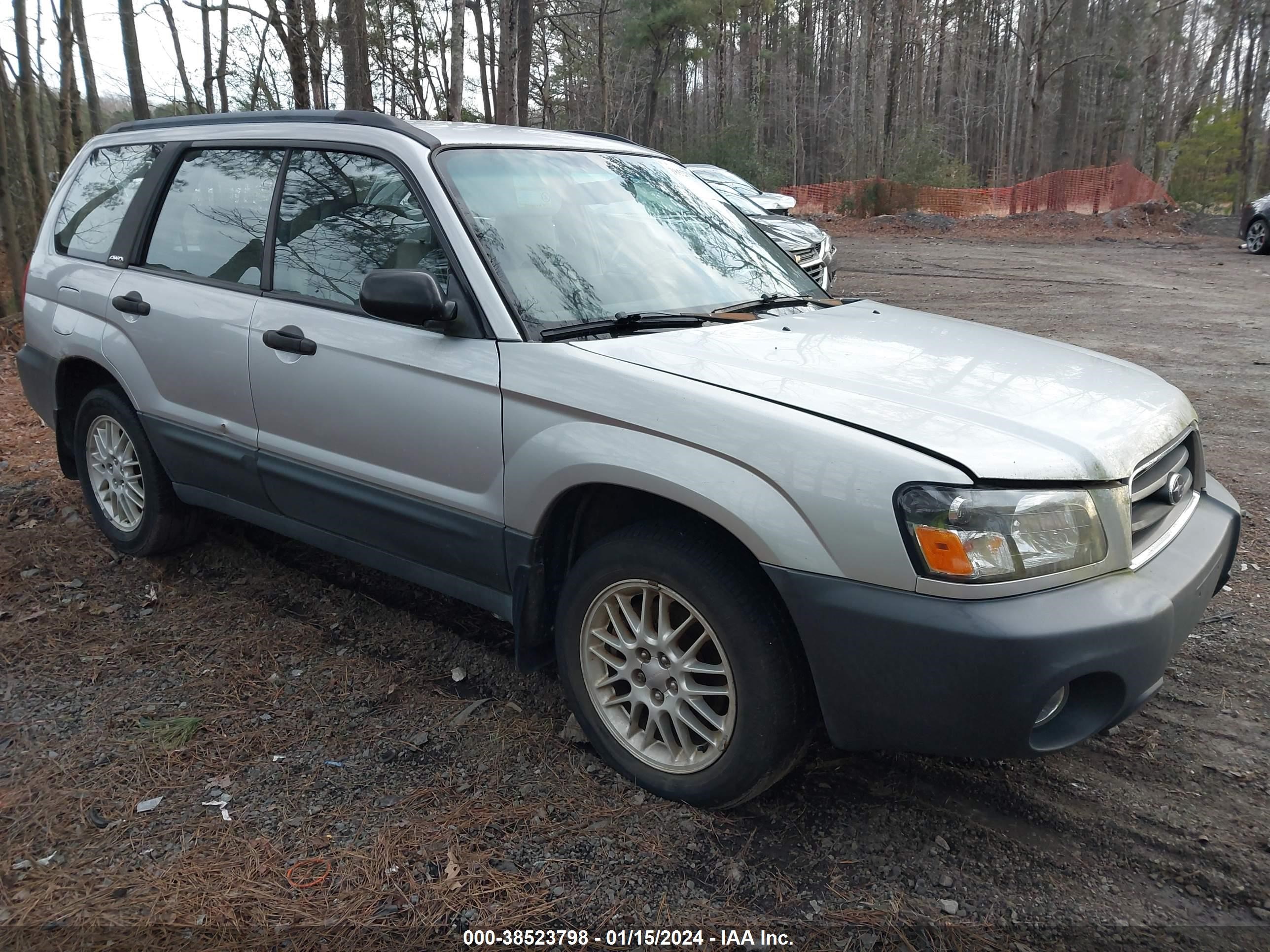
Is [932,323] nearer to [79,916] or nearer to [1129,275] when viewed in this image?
[79,916]

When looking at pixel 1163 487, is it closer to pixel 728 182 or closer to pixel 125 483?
pixel 125 483

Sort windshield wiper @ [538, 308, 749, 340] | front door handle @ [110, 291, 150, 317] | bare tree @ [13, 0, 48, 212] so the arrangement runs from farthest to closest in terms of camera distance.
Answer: bare tree @ [13, 0, 48, 212], front door handle @ [110, 291, 150, 317], windshield wiper @ [538, 308, 749, 340]

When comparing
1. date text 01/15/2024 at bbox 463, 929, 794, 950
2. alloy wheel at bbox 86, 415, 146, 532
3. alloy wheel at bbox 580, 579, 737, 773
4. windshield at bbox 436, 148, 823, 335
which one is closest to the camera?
date text 01/15/2024 at bbox 463, 929, 794, 950

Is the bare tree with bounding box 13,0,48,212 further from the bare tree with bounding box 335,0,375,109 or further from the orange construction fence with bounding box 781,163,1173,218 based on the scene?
the orange construction fence with bounding box 781,163,1173,218

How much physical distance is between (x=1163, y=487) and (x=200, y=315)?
344 cm

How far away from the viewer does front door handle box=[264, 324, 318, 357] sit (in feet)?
11.1

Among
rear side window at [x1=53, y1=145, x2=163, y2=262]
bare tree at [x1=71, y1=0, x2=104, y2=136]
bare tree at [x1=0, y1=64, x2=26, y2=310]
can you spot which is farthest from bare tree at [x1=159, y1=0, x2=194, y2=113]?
rear side window at [x1=53, y1=145, x2=163, y2=262]

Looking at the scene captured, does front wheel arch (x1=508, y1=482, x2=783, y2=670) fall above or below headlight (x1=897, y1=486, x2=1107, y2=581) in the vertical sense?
below

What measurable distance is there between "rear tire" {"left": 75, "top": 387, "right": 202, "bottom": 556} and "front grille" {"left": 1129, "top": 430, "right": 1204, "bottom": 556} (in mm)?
3828

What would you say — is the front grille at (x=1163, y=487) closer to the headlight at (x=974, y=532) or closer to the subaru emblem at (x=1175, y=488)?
the subaru emblem at (x=1175, y=488)

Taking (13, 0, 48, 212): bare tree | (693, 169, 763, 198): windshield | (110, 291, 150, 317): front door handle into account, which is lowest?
(110, 291, 150, 317): front door handle

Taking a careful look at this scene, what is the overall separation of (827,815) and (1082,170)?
1264 inches

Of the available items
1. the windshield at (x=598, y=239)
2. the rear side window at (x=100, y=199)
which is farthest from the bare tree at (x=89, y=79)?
the windshield at (x=598, y=239)

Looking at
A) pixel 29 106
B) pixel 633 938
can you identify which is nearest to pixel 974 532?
pixel 633 938
